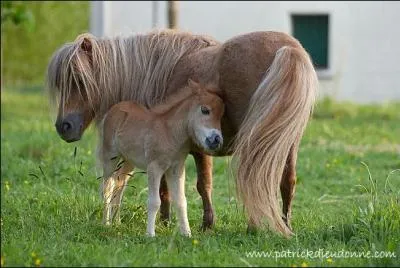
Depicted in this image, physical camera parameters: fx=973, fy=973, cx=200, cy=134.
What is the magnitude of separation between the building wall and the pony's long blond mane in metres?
9.46

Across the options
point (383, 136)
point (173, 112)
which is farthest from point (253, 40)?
point (383, 136)

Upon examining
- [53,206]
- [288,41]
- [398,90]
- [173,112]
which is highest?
[288,41]

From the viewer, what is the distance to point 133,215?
22.1ft

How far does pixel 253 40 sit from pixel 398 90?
10900 mm

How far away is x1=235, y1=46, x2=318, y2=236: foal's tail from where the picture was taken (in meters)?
6.03

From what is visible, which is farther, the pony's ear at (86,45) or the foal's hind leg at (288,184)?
the pony's ear at (86,45)

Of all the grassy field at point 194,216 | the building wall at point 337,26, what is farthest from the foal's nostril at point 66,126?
the building wall at point 337,26

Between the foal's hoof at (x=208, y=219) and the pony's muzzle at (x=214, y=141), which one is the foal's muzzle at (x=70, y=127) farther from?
the pony's muzzle at (x=214, y=141)

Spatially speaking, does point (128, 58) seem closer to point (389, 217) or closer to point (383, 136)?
point (389, 217)

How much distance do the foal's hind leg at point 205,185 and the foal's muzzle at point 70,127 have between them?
33.6 inches

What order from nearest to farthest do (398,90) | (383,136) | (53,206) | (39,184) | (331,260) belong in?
(331,260) < (53,206) < (39,184) < (383,136) < (398,90)

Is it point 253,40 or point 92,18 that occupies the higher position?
point 253,40

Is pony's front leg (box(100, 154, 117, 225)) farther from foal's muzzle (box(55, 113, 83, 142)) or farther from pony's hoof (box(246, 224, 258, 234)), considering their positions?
pony's hoof (box(246, 224, 258, 234))

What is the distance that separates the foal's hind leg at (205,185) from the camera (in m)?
6.69
